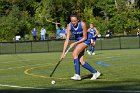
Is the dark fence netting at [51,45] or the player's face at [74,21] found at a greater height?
the player's face at [74,21]

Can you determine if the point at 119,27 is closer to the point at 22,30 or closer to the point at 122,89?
the point at 22,30

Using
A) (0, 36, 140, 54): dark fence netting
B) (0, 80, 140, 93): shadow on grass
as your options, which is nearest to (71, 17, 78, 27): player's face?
(0, 80, 140, 93): shadow on grass

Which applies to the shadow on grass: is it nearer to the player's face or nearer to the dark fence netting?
the player's face

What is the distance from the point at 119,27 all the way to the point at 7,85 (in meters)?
46.2

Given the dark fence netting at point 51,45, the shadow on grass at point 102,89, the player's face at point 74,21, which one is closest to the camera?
the shadow on grass at point 102,89

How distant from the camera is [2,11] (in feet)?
221

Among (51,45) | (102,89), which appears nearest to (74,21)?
(102,89)

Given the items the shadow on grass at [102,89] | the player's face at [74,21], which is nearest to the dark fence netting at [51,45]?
the player's face at [74,21]

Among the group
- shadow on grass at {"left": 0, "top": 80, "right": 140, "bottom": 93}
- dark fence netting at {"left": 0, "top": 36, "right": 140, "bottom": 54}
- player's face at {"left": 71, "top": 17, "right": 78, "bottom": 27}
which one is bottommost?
dark fence netting at {"left": 0, "top": 36, "right": 140, "bottom": 54}

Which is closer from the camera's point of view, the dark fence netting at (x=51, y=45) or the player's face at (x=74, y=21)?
the player's face at (x=74, y=21)

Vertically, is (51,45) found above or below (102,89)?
below

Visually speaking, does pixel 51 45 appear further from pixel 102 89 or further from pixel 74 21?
pixel 102 89

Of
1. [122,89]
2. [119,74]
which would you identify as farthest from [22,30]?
[122,89]

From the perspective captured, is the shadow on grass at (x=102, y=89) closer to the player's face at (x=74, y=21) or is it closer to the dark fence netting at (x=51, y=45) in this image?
the player's face at (x=74, y=21)
